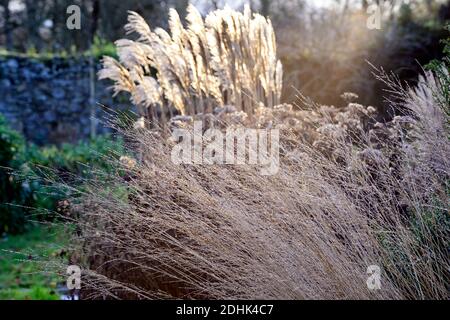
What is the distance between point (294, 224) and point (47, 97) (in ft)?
35.1

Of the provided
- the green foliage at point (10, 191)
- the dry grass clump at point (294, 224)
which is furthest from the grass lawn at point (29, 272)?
the dry grass clump at point (294, 224)

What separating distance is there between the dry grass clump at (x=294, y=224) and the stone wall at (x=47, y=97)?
9388 millimetres

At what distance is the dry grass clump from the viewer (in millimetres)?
2787

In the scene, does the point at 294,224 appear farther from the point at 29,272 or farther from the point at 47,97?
the point at 47,97

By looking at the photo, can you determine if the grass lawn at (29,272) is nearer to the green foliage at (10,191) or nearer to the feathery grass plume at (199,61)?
the green foliage at (10,191)

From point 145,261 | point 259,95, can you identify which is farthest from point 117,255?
point 259,95

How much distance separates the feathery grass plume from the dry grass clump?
139cm

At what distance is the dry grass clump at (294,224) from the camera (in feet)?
9.14

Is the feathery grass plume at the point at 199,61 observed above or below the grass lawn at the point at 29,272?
above

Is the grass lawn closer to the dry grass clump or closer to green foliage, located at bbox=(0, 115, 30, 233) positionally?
green foliage, located at bbox=(0, 115, 30, 233)

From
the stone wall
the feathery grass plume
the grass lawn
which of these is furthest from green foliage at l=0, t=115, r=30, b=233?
the stone wall

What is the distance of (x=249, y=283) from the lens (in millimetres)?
2871

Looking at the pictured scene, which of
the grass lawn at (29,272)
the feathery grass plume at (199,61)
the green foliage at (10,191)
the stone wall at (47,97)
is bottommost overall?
the grass lawn at (29,272)
